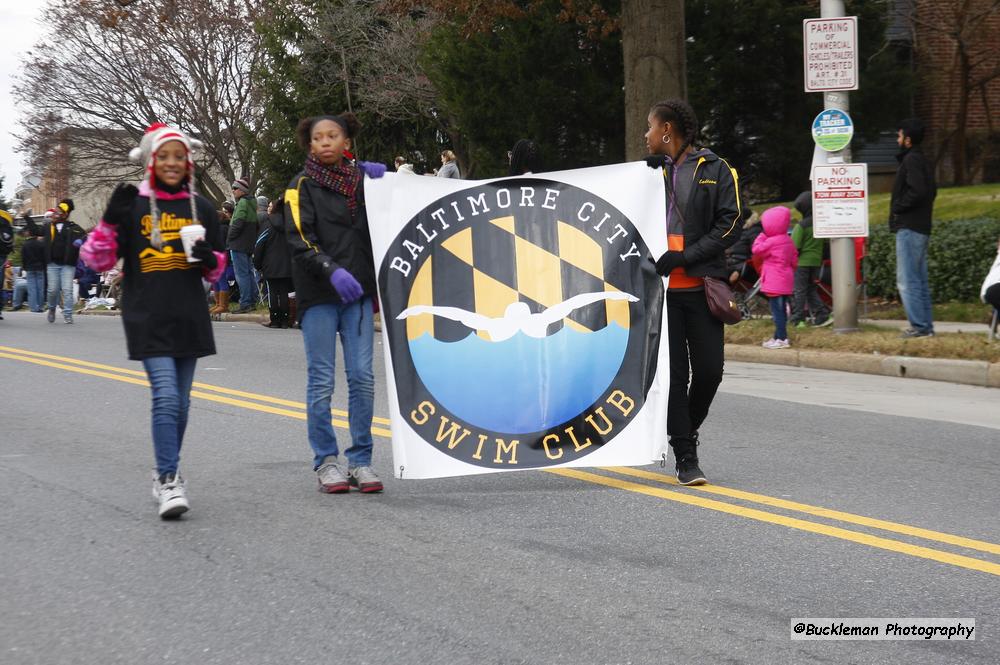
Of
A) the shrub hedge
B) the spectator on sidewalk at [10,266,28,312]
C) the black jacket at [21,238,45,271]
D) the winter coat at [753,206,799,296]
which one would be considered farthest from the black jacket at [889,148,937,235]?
the spectator on sidewalk at [10,266,28,312]

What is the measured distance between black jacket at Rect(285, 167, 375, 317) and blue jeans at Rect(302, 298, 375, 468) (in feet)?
0.30

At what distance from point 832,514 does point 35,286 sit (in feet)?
65.0

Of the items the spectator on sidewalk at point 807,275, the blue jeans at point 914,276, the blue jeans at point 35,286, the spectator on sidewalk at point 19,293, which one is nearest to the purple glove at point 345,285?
the blue jeans at point 914,276

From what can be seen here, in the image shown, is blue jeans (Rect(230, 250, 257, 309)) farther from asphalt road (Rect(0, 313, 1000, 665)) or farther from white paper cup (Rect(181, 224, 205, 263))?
white paper cup (Rect(181, 224, 205, 263))

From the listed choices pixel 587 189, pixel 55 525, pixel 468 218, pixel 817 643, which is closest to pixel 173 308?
pixel 55 525

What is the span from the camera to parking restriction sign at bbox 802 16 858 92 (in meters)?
13.7

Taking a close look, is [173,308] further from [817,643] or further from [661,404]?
[817,643]

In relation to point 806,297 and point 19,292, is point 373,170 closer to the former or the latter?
point 806,297

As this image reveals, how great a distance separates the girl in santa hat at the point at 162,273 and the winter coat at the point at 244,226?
1418cm

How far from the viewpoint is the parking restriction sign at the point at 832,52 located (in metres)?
13.7

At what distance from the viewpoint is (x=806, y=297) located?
52.3 ft

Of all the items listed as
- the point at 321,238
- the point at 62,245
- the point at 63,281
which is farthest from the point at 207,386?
the point at 62,245

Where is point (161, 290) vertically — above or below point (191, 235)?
below

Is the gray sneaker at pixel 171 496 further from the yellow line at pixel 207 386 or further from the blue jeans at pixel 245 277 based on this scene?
the blue jeans at pixel 245 277
